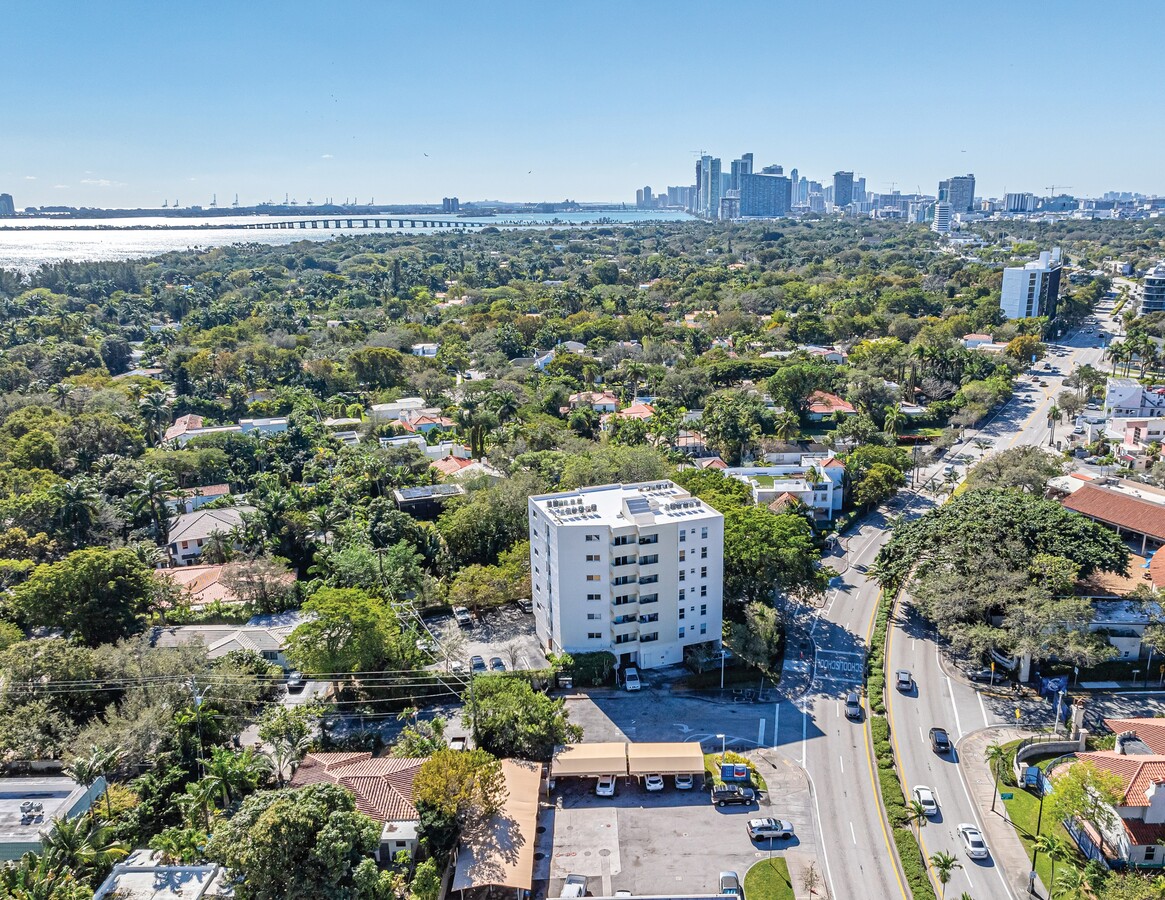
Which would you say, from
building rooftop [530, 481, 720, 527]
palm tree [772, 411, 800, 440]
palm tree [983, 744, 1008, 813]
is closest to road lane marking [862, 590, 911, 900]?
palm tree [983, 744, 1008, 813]

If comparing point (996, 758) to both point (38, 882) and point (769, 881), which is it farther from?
point (38, 882)

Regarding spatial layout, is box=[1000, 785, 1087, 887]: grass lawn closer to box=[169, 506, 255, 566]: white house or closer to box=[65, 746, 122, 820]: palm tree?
box=[65, 746, 122, 820]: palm tree

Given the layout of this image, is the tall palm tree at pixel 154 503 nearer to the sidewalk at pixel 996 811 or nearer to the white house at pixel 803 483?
the white house at pixel 803 483

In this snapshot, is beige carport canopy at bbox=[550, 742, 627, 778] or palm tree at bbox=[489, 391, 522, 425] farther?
palm tree at bbox=[489, 391, 522, 425]

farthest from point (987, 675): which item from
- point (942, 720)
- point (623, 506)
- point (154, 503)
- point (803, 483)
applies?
point (154, 503)

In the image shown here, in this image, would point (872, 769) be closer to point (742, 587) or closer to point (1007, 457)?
point (742, 587)
